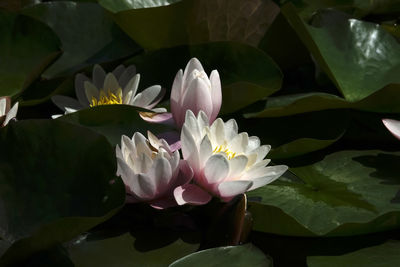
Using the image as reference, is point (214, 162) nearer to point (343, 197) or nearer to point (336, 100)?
point (343, 197)

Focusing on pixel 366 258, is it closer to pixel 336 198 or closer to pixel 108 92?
pixel 336 198

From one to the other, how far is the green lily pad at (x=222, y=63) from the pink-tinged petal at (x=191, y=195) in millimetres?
371

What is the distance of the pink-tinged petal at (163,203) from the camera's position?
3.21ft

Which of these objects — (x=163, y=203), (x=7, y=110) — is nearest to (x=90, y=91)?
(x=7, y=110)

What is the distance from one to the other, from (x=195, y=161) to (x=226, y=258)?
161 mm

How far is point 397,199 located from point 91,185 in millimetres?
523

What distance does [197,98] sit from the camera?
1.05 m

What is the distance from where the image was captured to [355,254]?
101 centimetres

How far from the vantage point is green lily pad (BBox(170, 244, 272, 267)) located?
90 cm

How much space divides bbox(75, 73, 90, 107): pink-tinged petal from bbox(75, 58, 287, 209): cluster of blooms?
1.02 ft

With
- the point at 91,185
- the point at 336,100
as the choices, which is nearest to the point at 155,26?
the point at 336,100

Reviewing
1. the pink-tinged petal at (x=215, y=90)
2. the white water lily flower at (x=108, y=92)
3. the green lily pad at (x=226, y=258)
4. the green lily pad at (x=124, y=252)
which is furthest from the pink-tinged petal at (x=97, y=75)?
the green lily pad at (x=226, y=258)

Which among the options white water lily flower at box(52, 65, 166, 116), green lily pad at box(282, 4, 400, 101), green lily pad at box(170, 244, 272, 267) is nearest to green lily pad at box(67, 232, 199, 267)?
green lily pad at box(170, 244, 272, 267)

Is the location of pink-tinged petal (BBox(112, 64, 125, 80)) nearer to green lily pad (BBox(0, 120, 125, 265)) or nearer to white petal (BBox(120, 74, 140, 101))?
white petal (BBox(120, 74, 140, 101))
